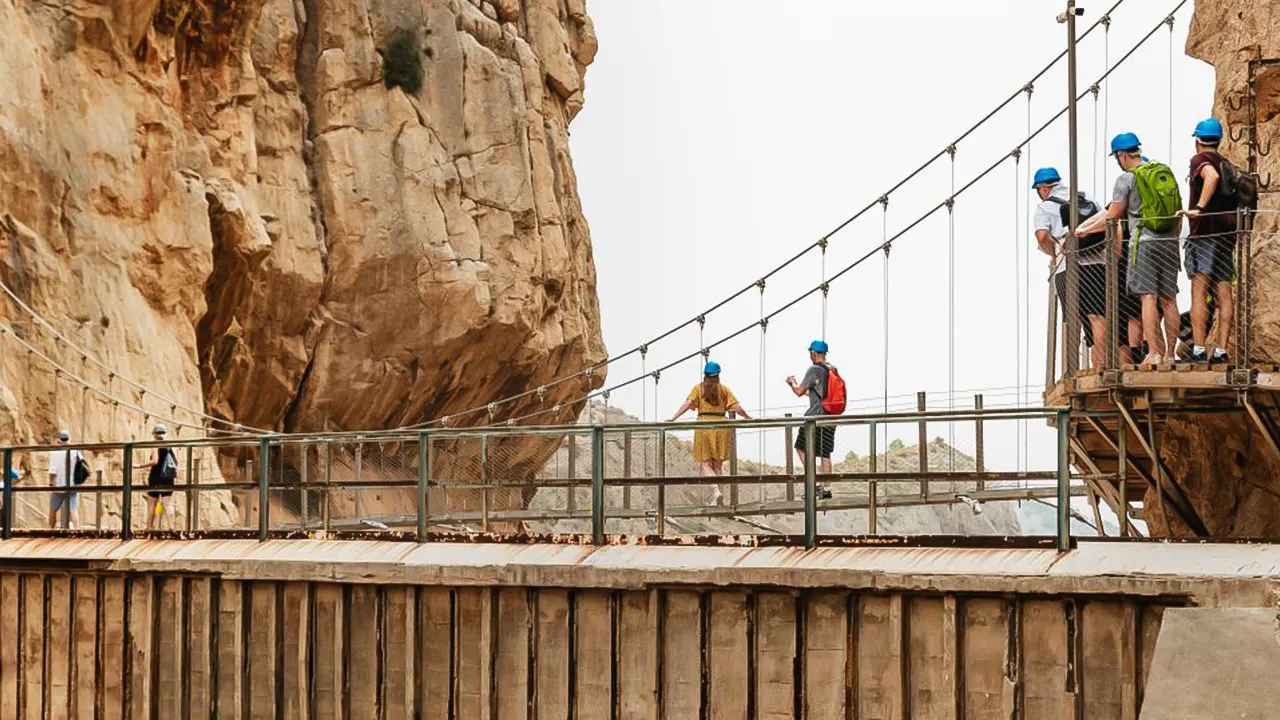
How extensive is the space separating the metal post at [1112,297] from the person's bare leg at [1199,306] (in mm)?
608

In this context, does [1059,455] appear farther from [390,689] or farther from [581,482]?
[390,689]

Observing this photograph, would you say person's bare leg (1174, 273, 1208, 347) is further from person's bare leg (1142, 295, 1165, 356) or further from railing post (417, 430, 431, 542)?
railing post (417, 430, 431, 542)

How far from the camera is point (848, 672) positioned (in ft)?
45.1

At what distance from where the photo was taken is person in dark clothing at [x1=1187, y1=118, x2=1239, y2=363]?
1352 centimetres

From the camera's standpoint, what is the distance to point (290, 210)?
36.3 metres

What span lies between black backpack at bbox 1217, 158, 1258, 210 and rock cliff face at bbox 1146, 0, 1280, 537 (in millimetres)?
1379

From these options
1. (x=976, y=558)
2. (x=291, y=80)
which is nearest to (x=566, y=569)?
(x=976, y=558)

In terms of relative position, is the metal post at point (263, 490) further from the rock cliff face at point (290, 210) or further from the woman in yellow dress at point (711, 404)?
the rock cliff face at point (290, 210)

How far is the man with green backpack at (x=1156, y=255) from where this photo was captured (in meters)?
13.7

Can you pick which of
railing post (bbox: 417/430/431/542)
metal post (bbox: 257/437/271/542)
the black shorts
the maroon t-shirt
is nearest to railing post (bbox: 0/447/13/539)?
metal post (bbox: 257/437/271/542)

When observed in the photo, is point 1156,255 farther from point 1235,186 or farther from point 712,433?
point 712,433

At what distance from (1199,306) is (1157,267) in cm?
39

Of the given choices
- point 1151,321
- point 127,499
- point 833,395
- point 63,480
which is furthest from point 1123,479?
point 63,480

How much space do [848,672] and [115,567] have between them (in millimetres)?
7653
